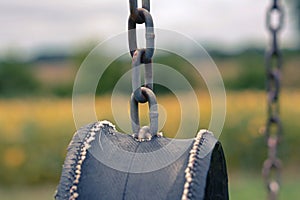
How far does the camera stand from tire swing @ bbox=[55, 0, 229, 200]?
2.72ft

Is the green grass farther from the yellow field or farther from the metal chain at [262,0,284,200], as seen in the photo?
the metal chain at [262,0,284,200]

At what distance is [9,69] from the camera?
34.1ft

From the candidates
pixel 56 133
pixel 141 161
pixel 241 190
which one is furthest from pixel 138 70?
pixel 56 133

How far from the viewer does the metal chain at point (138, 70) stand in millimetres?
907

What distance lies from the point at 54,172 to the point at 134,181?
198 inches

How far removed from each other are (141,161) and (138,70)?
0.40ft

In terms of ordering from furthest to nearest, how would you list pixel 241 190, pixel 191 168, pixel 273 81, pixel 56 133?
pixel 56 133 → pixel 241 190 → pixel 273 81 → pixel 191 168

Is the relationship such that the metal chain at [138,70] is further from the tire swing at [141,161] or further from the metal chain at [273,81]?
the metal chain at [273,81]

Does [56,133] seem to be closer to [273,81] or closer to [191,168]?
[273,81]

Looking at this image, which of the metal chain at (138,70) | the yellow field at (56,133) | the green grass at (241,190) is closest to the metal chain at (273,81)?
the metal chain at (138,70)

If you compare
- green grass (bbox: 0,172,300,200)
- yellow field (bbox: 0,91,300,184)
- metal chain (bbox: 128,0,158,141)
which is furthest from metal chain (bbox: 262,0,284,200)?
yellow field (bbox: 0,91,300,184)

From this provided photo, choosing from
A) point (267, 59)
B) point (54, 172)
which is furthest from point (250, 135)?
point (267, 59)

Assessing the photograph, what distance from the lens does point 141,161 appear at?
87 cm

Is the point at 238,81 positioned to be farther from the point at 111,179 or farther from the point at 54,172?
the point at 111,179
